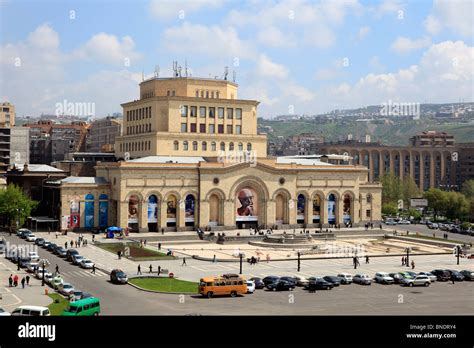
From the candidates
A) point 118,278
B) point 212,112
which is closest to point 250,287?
point 118,278

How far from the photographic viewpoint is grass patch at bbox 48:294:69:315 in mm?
39500

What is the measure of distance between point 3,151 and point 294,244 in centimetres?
7458

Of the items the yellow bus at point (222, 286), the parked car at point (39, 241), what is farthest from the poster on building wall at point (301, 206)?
the yellow bus at point (222, 286)

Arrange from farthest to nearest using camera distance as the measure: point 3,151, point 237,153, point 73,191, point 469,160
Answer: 1. point 469,160
2. point 3,151
3. point 237,153
4. point 73,191

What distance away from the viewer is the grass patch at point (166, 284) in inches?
1927

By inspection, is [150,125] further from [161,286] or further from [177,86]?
[161,286]

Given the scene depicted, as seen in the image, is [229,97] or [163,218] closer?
[163,218]

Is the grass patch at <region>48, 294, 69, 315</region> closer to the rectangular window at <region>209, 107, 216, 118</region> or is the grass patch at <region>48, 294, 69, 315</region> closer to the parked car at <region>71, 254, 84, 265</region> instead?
the parked car at <region>71, 254, 84, 265</region>

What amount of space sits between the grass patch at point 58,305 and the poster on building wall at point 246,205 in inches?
1939

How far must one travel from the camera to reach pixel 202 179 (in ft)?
298

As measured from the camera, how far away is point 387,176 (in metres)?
144

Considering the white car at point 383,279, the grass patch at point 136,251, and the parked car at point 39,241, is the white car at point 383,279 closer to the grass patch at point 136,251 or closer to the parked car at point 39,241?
the grass patch at point 136,251

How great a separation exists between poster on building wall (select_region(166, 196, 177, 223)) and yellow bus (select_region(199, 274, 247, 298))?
139ft
